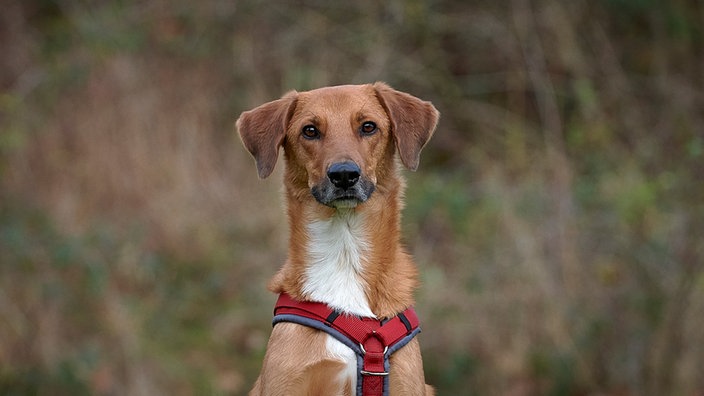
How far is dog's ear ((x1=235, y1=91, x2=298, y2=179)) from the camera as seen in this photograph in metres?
5.66

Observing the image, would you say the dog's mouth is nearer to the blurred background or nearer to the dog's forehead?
the dog's forehead

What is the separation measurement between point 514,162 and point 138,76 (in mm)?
4376

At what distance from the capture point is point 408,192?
1139cm

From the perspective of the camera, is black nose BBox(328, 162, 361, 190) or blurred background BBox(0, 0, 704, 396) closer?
black nose BBox(328, 162, 361, 190)

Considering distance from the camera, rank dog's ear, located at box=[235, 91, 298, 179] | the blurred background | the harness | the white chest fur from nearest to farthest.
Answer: the harness < the white chest fur < dog's ear, located at box=[235, 91, 298, 179] < the blurred background

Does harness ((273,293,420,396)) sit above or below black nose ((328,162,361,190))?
below

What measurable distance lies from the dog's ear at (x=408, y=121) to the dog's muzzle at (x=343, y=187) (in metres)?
0.30

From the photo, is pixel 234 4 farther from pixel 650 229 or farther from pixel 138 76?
pixel 650 229

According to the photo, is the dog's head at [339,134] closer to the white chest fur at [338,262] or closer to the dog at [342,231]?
the dog at [342,231]

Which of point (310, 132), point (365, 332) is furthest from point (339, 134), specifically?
point (365, 332)

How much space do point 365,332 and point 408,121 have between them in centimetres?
122

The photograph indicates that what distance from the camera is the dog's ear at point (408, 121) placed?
18.6 ft

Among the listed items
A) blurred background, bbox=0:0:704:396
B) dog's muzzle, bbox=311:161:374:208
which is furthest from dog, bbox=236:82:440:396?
blurred background, bbox=0:0:704:396

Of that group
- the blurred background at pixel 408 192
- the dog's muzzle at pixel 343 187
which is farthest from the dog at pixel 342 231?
the blurred background at pixel 408 192
